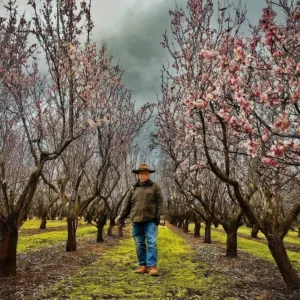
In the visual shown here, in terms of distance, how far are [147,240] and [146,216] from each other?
61 centimetres

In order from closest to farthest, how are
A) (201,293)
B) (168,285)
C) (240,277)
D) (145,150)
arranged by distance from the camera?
(201,293) < (168,285) < (240,277) < (145,150)

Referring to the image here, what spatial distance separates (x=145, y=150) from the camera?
122 feet

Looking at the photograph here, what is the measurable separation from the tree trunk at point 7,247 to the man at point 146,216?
296cm

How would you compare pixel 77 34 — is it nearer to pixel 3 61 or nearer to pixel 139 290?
pixel 3 61

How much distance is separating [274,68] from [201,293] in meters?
4.84

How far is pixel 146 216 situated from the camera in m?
8.77

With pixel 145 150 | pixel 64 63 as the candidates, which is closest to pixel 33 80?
pixel 64 63

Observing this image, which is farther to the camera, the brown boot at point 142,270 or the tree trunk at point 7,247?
the brown boot at point 142,270

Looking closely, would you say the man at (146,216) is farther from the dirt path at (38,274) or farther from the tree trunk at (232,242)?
the tree trunk at (232,242)

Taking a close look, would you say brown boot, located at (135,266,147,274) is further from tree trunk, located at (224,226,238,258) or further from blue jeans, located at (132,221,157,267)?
tree trunk, located at (224,226,238,258)

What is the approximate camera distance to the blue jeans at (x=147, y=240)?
28.3 ft

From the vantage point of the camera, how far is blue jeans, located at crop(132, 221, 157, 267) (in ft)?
28.3

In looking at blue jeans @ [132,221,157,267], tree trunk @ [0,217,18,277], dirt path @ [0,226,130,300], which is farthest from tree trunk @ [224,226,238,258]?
tree trunk @ [0,217,18,277]

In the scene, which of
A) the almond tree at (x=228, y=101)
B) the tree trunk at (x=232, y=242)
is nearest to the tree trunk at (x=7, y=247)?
the almond tree at (x=228, y=101)
